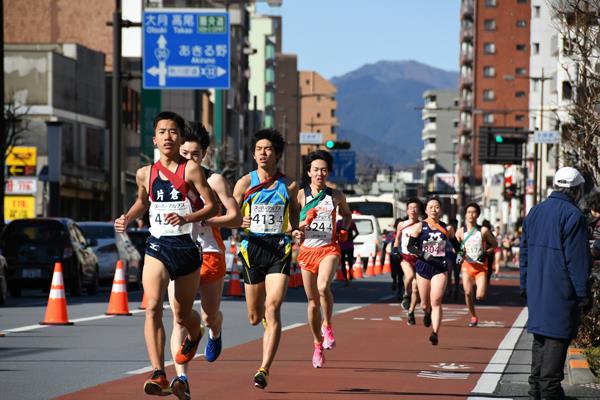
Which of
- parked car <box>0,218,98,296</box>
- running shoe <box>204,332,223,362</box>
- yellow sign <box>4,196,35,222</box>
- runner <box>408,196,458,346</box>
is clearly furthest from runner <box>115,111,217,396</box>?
yellow sign <box>4,196,35,222</box>

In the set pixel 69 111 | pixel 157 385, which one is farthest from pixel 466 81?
pixel 157 385

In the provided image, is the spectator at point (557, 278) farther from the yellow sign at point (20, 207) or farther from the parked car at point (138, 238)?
the yellow sign at point (20, 207)

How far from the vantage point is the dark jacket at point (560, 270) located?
10609 mm

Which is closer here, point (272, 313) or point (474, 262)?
point (272, 313)

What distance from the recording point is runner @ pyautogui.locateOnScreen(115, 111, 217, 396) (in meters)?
10.6

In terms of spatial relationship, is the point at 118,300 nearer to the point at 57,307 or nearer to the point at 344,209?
the point at 57,307

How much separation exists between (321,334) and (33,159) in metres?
43.0

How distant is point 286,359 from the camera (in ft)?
51.5

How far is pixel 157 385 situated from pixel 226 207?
1.59 meters

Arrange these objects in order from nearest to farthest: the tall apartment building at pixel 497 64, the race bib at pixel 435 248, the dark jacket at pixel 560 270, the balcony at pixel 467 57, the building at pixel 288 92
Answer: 1. the dark jacket at pixel 560 270
2. the race bib at pixel 435 248
3. the tall apartment building at pixel 497 64
4. the balcony at pixel 467 57
5. the building at pixel 288 92

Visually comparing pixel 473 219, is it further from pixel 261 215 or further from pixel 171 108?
pixel 171 108

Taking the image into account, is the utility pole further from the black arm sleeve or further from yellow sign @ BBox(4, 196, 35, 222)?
the black arm sleeve

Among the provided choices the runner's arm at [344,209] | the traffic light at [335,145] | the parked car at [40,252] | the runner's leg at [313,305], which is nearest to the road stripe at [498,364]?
the runner's leg at [313,305]

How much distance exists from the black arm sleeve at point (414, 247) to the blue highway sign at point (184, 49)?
78.8 feet
